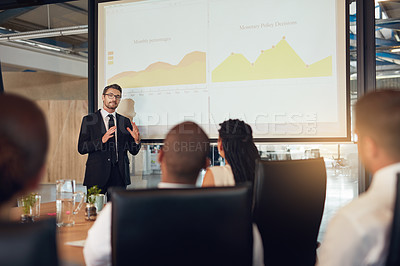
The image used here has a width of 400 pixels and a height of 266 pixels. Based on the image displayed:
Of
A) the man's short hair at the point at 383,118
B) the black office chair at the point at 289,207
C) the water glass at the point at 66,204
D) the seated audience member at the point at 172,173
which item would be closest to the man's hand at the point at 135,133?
the water glass at the point at 66,204

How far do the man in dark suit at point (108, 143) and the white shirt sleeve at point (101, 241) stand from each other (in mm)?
2719

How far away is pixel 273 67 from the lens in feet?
13.1

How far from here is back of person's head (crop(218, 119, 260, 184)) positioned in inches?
94.7

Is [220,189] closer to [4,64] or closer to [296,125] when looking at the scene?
[296,125]

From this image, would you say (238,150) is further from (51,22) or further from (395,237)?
(51,22)

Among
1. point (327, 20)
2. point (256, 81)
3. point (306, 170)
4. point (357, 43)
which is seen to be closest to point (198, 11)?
point (256, 81)

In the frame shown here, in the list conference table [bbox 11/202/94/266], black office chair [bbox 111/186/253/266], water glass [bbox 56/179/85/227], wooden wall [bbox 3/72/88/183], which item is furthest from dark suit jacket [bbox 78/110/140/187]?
wooden wall [bbox 3/72/88/183]

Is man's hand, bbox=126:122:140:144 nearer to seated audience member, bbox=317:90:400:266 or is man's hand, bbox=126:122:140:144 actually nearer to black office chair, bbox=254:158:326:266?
black office chair, bbox=254:158:326:266

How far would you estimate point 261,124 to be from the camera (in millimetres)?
4035

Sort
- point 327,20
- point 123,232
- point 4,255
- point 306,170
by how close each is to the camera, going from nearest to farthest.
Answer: point 4,255, point 123,232, point 306,170, point 327,20

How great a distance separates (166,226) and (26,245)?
419 millimetres

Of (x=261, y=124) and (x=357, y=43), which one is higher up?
(x=357, y=43)

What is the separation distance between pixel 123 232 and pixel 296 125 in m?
3.01

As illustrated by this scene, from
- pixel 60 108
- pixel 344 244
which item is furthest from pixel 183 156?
pixel 60 108
